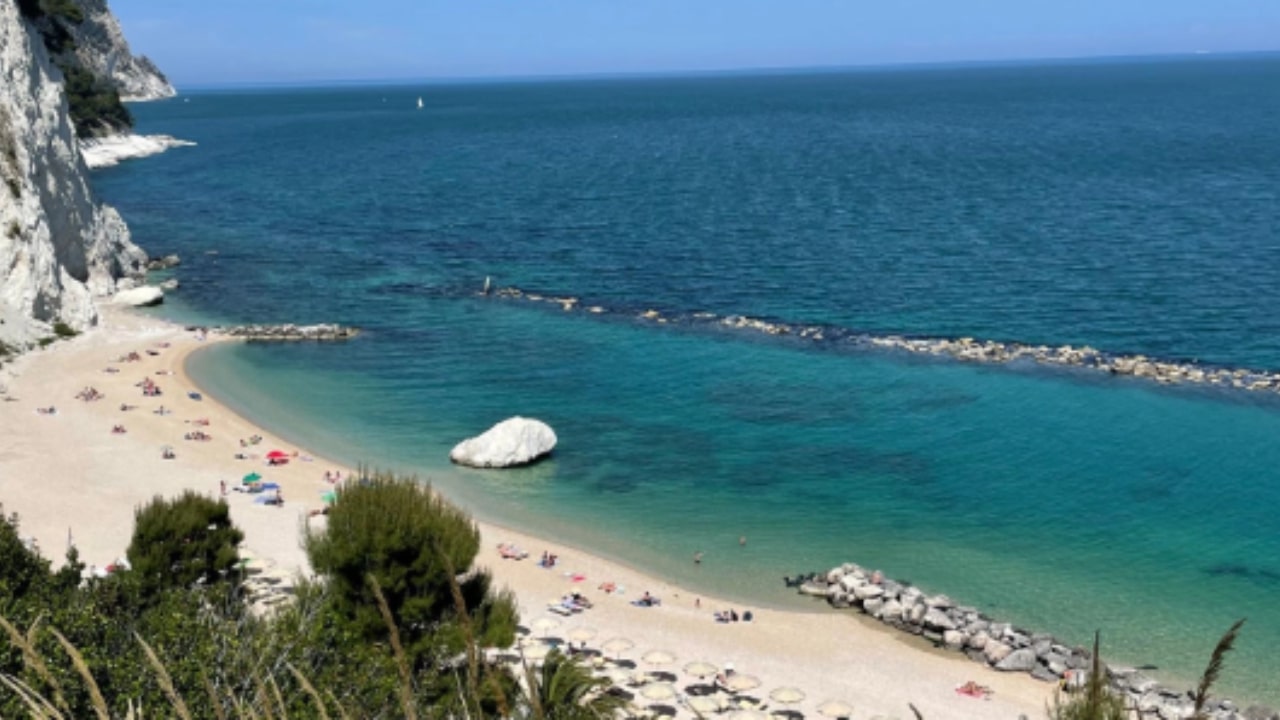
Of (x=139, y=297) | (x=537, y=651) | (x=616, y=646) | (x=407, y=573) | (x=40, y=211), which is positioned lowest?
(x=616, y=646)

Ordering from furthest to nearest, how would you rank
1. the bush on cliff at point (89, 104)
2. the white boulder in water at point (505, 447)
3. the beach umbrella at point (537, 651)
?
the bush on cliff at point (89, 104) < the white boulder in water at point (505, 447) < the beach umbrella at point (537, 651)

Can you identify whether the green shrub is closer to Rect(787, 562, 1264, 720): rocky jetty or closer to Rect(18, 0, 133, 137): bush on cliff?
Rect(18, 0, 133, 137): bush on cliff

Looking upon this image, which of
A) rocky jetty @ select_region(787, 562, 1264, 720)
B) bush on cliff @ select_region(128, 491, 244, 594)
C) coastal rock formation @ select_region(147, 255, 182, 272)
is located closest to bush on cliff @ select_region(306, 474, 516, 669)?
bush on cliff @ select_region(128, 491, 244, 594)

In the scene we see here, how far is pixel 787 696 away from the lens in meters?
26.4

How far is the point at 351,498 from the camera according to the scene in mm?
23906

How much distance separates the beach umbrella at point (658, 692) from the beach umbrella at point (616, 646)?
2.05 meters

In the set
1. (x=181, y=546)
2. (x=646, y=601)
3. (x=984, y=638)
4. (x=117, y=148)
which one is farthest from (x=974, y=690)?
(x=117, y=148)

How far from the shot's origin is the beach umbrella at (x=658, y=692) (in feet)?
85.8

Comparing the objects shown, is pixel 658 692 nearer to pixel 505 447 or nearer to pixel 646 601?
pixel 646 601

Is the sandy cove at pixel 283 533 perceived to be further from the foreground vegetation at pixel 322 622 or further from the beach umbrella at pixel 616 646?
the foreground vegetation at pixel 322 622

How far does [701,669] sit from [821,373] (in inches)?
1091

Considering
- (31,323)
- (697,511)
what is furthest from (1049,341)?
(31,323)

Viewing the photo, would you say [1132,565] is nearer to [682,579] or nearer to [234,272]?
[682,579]

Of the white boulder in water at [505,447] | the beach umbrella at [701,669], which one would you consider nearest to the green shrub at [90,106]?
the white boulder in water at [505,447]
